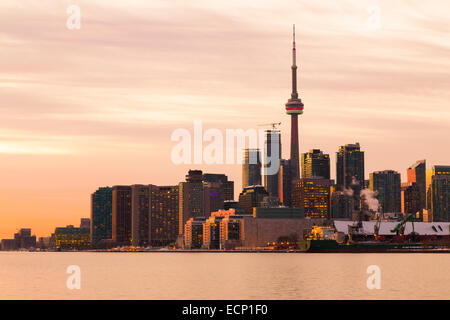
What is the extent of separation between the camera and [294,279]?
134875 millimetres

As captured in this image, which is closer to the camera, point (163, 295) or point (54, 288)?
point (163, 295)

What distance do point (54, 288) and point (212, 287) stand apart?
2291 centimetres

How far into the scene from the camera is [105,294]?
10250 cm

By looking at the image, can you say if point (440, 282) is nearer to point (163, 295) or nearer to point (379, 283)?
point (379, 283)

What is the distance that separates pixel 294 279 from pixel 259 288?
76.7 feet
